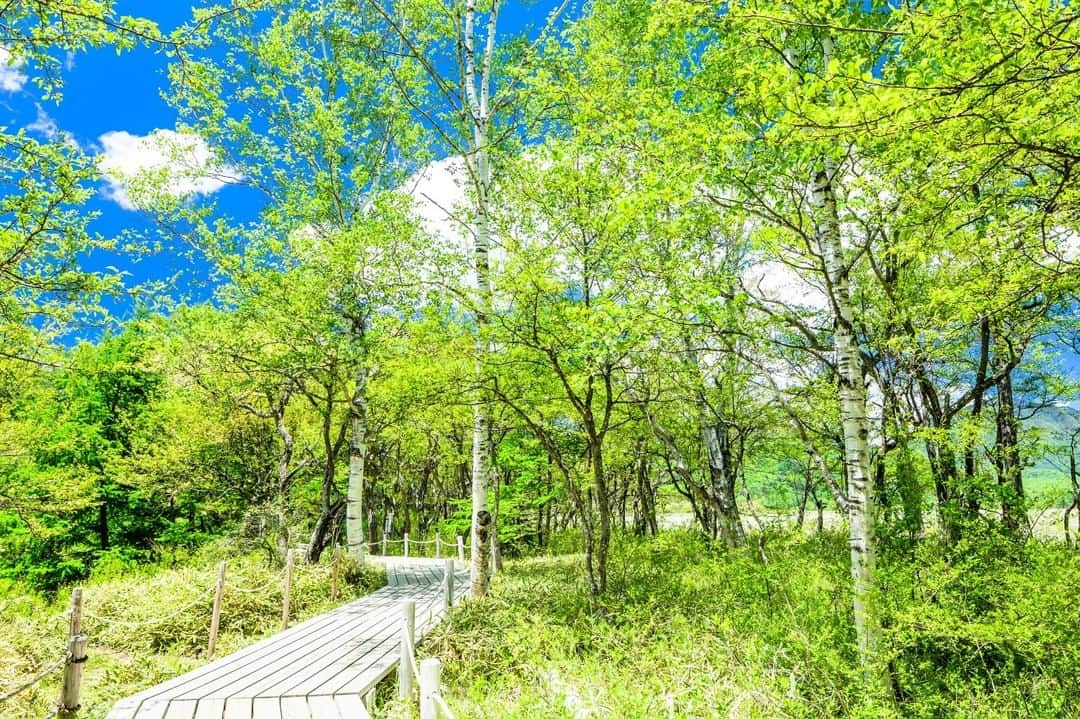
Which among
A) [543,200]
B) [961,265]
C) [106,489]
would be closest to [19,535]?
[106,489]

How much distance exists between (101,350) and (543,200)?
2415 centimetres

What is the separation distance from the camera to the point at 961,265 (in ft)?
34.4

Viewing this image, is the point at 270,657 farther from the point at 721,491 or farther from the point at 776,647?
the point at 721,491

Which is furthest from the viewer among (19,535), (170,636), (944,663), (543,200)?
(19,535)

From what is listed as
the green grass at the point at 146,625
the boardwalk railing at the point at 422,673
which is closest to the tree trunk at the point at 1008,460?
the boardwalk railing at the point at 422,673

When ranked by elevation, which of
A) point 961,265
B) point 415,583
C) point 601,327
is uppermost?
point 961,265

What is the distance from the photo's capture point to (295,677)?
22.2ft

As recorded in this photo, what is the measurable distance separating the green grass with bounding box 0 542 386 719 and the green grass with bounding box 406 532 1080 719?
4.21 meters

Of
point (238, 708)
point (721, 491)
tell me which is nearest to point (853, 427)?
point (238, 708)

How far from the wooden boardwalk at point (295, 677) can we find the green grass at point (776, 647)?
0.75m

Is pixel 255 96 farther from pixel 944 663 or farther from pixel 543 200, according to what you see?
pixel 944 663

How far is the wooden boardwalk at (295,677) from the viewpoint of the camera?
5755 millimetres

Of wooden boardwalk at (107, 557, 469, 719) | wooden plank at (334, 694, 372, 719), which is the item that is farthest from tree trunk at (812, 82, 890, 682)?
wooden boardwalk at (107, 557, 469, 719)

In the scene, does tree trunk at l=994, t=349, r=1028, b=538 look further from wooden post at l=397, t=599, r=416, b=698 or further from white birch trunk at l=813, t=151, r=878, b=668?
wooden post at l=397, t=599, r=416, b=698
